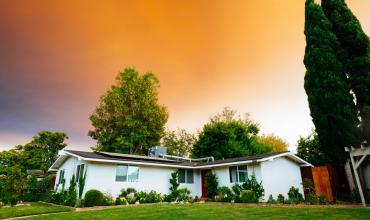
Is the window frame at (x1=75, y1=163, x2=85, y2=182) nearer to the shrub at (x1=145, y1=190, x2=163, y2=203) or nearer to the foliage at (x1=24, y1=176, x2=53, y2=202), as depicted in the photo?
the foliage at (x1=24, y1=176, x2=53, y2=202)

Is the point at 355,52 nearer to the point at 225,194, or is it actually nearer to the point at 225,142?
the point at 225,194

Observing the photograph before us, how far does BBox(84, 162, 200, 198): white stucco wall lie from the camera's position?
16.3m

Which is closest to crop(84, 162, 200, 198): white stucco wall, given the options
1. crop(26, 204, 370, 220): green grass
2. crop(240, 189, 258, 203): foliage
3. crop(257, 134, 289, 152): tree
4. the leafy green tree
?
crop(26, 204, 370, 220): green grass

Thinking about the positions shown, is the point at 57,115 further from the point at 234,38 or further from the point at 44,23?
the point at 234,38

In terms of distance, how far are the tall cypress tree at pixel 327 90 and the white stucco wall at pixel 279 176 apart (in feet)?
13.6

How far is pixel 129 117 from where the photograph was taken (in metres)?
34.4

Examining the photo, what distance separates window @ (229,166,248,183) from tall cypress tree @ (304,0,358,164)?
6240 mm

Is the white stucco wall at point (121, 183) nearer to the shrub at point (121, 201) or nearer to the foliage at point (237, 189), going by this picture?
the shrub at point (121, 201)

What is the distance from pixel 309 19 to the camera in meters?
16.4

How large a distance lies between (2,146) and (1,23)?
33.5 meters

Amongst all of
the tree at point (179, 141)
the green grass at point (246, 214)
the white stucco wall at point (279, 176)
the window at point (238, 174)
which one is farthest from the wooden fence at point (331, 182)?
the tree at point (179, 141)

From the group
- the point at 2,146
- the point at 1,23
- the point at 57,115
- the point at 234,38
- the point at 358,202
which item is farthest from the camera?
the point at 2,146

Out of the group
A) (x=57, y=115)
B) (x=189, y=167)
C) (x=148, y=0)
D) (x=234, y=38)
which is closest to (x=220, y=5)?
(x=234, y=38)

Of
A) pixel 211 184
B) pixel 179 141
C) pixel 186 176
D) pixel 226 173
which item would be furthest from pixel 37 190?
pixel 179 141
